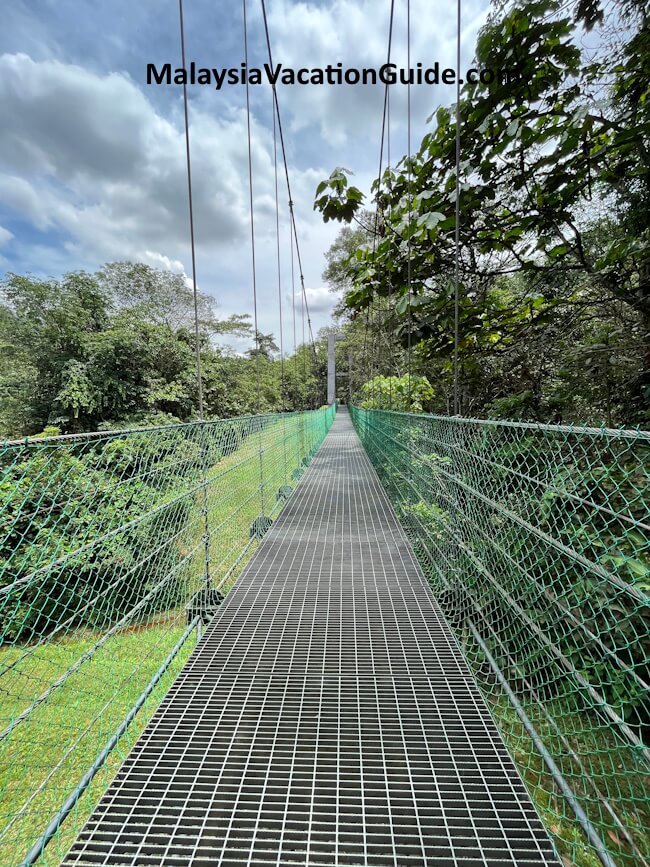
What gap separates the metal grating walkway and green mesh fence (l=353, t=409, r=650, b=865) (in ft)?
0.47

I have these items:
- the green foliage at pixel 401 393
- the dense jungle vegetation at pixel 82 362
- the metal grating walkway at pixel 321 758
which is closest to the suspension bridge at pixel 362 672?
the metal grating walkway at pixel 321 758

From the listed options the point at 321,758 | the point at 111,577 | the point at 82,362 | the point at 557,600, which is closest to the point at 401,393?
the point at 111,577

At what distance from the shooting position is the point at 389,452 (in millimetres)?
4180

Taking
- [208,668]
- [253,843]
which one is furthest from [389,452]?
[253,843]

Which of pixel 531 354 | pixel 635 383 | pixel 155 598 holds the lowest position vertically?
pixel 155 598

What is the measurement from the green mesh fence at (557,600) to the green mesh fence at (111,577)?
116 cm

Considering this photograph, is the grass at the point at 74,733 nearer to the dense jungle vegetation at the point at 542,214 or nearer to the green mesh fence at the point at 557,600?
the green mesh fence at the point at 557,600

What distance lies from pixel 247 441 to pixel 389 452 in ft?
6.12

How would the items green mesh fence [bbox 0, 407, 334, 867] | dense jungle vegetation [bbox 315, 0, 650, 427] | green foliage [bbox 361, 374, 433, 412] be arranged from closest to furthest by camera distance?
green mesh fence [bbox 0, 407, 334, 867]
dense jungle vegetation [bbox 315, 0, 650, 427]
green foliage [bbox 361, 374, 433, 412]

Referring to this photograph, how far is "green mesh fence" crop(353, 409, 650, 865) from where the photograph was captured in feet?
2.90

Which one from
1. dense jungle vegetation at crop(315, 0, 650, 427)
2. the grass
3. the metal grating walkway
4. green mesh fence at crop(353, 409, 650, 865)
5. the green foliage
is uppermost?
dense jungle vegetation at crop(315, 0, 650, 427)

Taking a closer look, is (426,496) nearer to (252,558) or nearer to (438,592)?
(438,592)

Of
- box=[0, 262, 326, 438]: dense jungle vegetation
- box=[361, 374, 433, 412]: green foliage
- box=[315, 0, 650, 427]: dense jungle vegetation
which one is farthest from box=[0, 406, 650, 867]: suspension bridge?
box=[0, 262, 326, 438]: dense jungle vegetation

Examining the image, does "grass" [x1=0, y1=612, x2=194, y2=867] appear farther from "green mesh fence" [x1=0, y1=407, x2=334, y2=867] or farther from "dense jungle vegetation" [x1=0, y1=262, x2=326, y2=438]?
"dense jungle vegetation" [x1=0, y1=262, x2=326, y2=438]
